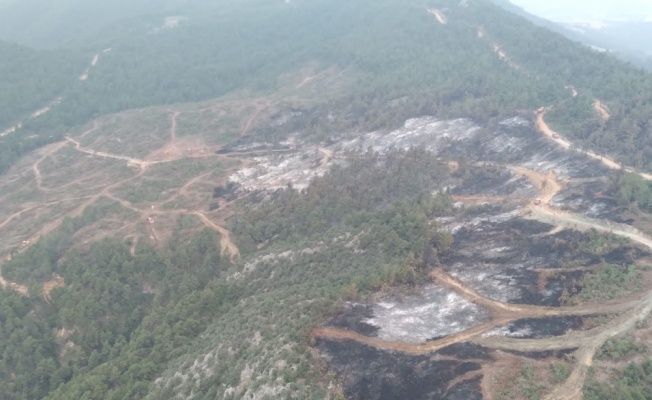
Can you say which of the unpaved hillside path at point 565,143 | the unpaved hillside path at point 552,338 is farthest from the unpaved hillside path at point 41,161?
the unpaved hillside path at point 565,143

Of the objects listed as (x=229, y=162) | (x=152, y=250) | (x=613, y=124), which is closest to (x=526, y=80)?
(x=613, y=124)

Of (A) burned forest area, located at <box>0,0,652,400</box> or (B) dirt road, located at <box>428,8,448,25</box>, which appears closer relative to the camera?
(A) burned forest area, located at <box>0,0,652,400</box>

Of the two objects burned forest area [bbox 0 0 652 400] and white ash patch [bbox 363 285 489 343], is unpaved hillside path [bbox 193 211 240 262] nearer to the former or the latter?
burned forest area [bbox 0 0 652 400]

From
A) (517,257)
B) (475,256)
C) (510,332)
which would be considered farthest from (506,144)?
(510,332)

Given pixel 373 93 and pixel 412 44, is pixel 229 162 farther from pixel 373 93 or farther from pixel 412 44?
pixel 412 44

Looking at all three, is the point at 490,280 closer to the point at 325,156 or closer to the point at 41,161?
the point at 325,156

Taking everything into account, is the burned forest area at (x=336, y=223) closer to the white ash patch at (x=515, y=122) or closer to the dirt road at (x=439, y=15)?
the white ash patch at (x=515, y=122)

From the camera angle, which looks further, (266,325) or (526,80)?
(526,80)

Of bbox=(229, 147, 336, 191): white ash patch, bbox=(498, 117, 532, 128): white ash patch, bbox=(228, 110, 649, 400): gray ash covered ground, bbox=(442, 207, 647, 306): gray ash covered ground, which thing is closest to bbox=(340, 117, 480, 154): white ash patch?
bbox=(228, 110, 649, 400): gray ash covered ground
